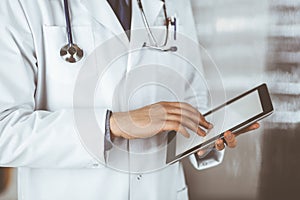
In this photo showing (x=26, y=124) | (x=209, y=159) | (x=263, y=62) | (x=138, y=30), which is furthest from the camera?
(x=263, y=62)

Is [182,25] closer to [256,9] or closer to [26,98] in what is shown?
[256,9]

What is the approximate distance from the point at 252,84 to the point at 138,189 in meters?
0.54

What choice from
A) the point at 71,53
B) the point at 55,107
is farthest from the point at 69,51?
the point at 55,107

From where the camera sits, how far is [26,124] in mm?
821

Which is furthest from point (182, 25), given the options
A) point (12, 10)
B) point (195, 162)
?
point (12, 10)

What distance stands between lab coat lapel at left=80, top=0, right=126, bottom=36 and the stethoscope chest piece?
0.07 m

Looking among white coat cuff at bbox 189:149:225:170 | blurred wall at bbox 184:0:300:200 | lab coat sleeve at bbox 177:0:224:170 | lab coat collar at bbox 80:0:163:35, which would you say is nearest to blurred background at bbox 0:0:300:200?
blurred wall at bbox 184:0:300:200

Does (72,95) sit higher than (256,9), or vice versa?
(256,9)

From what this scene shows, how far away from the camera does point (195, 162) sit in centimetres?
109

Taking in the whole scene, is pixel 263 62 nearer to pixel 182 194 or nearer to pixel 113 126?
pixel 182 194

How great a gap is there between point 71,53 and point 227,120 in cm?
33

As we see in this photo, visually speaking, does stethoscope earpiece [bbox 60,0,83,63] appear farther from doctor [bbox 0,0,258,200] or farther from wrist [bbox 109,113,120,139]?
wrist [bbox 109,113,120,139]

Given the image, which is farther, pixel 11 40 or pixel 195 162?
pixel 195 162

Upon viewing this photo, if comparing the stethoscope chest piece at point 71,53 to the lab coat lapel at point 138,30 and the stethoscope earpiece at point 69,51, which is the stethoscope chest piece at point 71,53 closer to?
the stethoscope earpiece at point 69,51
